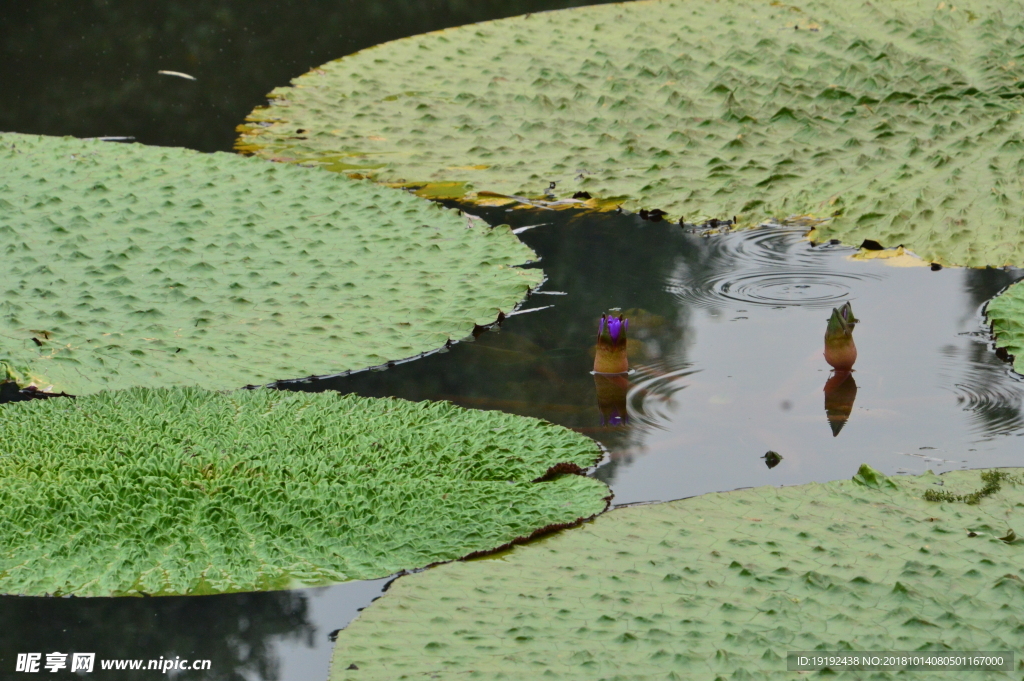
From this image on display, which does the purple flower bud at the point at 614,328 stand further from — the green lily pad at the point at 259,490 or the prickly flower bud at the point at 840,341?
the prickly flower bud at the point at 840,341

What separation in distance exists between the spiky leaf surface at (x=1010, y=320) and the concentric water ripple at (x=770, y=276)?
15.7 inches

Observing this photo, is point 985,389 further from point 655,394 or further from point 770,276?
point 770,276

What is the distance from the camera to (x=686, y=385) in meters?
2.94

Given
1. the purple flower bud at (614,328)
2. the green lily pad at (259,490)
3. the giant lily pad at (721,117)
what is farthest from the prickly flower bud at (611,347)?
the giant lily pad at (721,117)

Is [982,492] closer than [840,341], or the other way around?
[982,492]

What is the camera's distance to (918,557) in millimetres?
1937

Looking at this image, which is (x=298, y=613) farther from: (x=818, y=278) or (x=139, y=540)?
(x=818, y=278)

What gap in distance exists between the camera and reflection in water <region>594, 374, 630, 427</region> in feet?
9.09

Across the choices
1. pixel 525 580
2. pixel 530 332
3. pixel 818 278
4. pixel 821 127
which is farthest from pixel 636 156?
pixel 525 580

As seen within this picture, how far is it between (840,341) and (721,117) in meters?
2.05

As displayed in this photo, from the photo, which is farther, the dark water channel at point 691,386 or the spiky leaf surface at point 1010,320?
the spiky leaf surface at point 1010,320

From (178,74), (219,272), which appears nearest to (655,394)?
(219,272)

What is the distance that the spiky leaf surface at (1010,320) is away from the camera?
304cm

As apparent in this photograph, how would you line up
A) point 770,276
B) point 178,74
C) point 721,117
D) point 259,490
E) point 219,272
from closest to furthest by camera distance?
point 259,490 → point 219,272 → point 770,276 → point 721,117 → point 178,74
